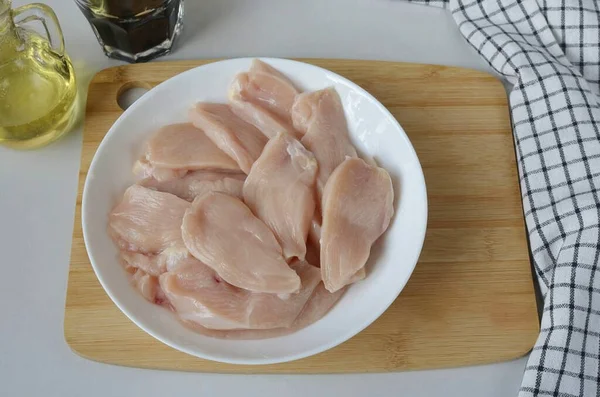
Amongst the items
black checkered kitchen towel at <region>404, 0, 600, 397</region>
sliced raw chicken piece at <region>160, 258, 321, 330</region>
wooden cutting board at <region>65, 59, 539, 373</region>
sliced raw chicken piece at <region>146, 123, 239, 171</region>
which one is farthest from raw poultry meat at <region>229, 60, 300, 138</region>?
black checkered kitchen towel at <region>404, 0, 600, 397</region>

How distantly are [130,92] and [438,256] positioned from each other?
836mm

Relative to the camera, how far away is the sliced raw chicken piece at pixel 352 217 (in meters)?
1.24

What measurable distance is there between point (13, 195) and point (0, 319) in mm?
290

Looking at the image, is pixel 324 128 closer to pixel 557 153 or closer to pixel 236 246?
pixel 236 246

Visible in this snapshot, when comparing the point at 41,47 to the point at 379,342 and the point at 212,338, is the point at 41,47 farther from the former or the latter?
the point at 379,342

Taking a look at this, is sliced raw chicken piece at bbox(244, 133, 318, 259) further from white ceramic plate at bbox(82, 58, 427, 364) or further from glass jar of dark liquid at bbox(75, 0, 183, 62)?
glass jar of dark liquid at bbox(75, 0, 183, 62)

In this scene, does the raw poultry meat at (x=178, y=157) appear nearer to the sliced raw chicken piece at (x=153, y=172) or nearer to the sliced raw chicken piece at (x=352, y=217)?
the sliced raw chicken piece at (x=153, y=172)

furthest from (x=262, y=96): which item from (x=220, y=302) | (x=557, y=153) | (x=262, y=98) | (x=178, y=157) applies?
(x=557, y=153)

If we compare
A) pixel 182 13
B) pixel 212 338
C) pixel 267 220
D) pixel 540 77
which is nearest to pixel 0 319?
pixel 212 338

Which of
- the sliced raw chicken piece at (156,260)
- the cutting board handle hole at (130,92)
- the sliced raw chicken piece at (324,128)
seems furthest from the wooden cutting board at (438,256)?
the sliced raw chicken piece at (324,128)

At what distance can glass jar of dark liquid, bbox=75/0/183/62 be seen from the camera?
4.92ft

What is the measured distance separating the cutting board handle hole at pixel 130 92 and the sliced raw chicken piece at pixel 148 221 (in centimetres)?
35

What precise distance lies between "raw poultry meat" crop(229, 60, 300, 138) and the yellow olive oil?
0.39 meters

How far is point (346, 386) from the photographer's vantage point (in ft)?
4.35
